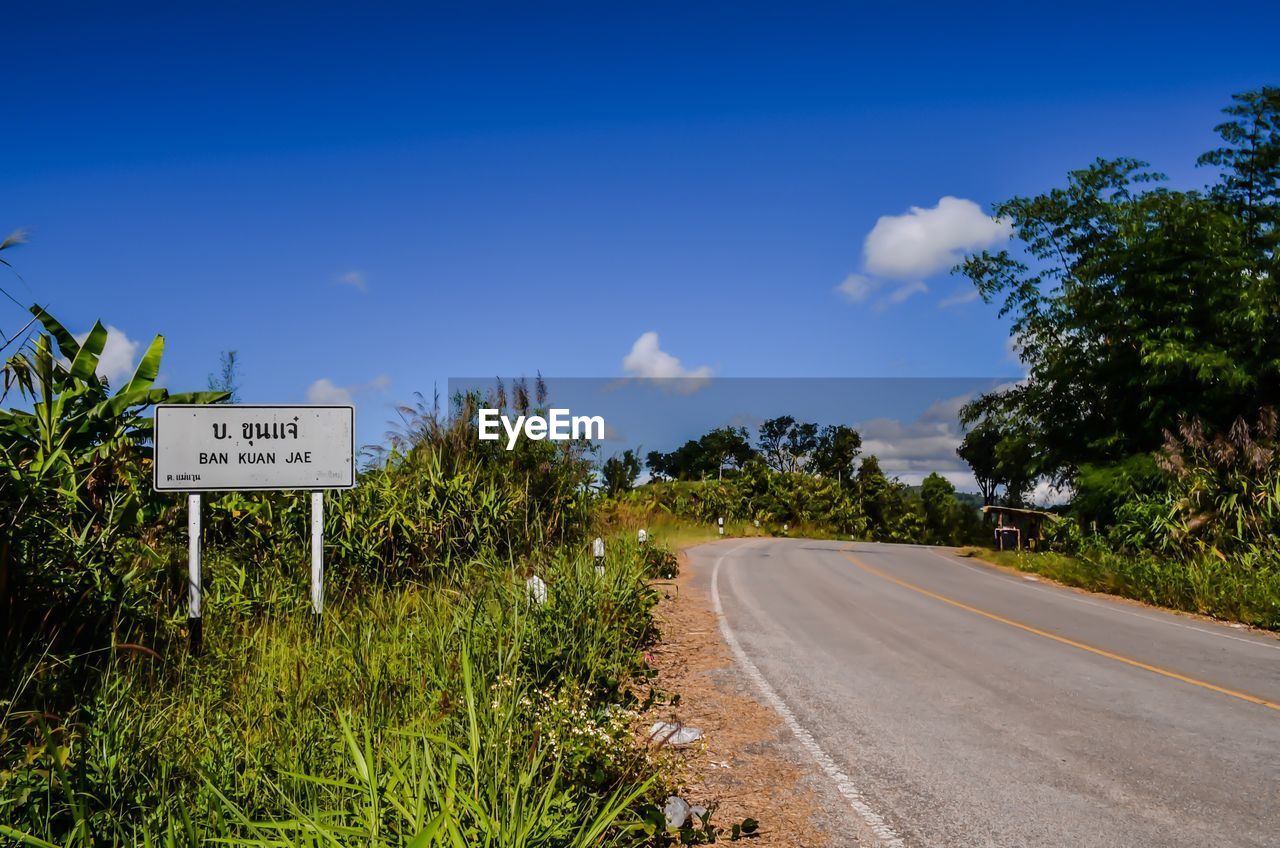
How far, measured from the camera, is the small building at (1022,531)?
2542cm

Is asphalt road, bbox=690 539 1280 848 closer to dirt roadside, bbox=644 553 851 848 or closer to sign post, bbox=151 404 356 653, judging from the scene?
dirt roadside, bbox=644 553 851 848

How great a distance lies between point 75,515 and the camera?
26.2 feet

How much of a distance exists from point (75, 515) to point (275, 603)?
6.58 ft

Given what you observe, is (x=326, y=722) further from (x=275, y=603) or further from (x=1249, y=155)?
(x=1249, y=155)

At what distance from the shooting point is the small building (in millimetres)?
25423

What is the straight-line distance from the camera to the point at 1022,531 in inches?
1057

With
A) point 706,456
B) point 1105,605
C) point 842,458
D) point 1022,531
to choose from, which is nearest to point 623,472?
point 1105,605

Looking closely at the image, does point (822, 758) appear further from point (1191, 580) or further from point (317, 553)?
point (1191, 580)

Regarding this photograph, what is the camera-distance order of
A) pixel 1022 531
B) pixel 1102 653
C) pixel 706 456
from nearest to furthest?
pixel 1102 653
pixel 1022 531
pixel 706 456

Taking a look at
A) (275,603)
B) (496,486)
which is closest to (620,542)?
(496,486)

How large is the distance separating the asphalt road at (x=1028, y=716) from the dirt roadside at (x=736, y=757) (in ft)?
0.76

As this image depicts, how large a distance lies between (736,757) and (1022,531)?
938 inches

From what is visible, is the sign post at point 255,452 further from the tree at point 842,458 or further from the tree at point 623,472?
the tree at point 842,458

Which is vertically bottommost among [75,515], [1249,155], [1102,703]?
[1102,703]
